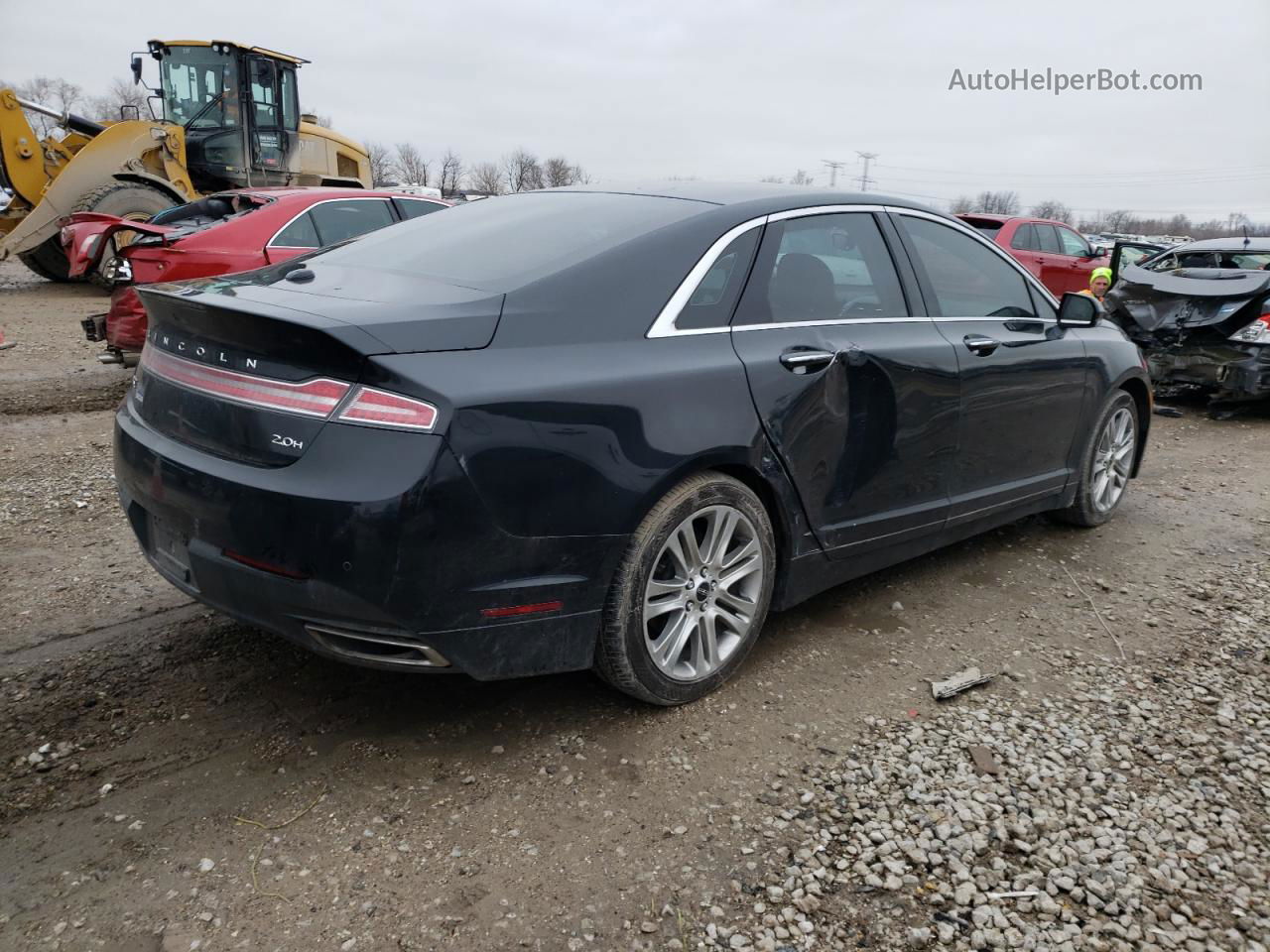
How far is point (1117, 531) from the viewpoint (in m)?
5.00

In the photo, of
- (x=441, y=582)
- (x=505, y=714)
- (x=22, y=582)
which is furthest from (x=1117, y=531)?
(x=22, y=582)

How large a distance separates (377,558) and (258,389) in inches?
22.7

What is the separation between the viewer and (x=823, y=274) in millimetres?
3338

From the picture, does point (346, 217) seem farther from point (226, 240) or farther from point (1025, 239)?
point (1025, 239)

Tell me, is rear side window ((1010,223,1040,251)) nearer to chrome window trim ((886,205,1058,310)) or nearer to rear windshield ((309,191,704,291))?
chrome window trim ((886,205,1058,310))

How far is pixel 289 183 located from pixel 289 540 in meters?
15.0

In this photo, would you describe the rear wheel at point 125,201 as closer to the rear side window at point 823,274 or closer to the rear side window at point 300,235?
the rear side window at point 300,235

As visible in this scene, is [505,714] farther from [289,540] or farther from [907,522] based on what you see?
[907,522]

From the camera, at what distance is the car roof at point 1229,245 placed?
8364mm

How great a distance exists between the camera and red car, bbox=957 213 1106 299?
1245cm

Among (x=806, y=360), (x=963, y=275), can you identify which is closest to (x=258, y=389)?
(x=806, y=360)

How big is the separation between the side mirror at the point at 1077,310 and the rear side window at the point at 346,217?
5.18 meters

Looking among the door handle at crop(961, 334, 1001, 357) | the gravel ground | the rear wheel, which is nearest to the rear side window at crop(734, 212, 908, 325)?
the door handle at crop(961, 334, 1001, 357)

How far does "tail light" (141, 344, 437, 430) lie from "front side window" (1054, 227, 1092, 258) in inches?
521
